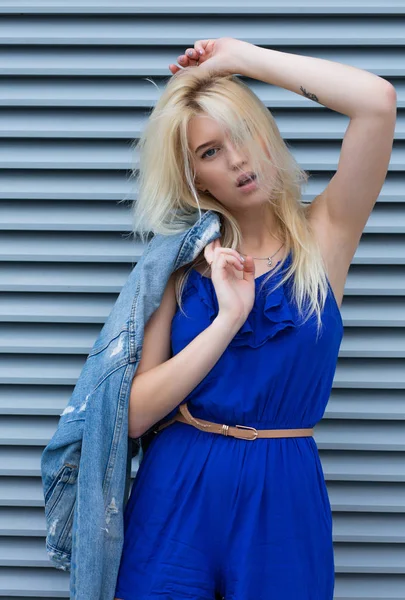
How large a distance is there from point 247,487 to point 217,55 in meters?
1.19

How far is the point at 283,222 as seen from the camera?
7.22 feet

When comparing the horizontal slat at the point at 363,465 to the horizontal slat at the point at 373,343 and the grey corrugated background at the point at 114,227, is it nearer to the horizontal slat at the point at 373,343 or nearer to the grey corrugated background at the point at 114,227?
the grey corrugated background at the point at 114,227

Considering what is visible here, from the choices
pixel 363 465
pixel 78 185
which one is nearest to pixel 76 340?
pixel 78 185

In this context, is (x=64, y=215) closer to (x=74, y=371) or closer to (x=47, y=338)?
(x=47, y=338)

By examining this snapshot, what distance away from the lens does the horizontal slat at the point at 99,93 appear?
266cm

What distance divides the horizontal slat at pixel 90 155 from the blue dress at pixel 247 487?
0.78 meters

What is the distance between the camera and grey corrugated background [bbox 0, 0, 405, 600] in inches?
104

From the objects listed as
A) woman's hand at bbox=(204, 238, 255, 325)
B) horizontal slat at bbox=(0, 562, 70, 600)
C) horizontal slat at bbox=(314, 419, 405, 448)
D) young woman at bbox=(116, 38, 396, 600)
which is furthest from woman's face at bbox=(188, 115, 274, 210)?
horizontal slat at bbox=(0, 562, 70, 600)

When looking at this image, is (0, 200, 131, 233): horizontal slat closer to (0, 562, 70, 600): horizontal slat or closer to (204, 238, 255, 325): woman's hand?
(204, 238, 255, 325): woman's hand

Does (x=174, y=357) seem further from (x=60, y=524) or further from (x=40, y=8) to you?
(x=40, y=8)

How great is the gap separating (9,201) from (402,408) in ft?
5.08

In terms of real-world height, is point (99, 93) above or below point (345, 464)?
above

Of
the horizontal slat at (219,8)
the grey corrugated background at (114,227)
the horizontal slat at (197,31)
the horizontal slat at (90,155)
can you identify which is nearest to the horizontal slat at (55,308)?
the grey corrugated background at (114,227)

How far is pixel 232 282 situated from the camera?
2.02m
